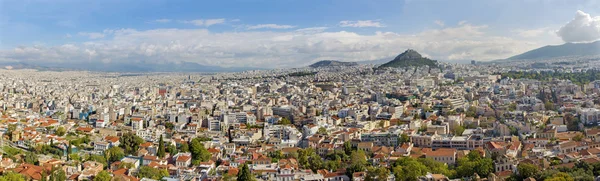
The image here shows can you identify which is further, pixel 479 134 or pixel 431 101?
pixel 431 101

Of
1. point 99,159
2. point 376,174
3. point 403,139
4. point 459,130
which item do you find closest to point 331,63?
A: point 459,130

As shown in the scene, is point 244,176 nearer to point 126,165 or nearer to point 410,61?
point 126,165

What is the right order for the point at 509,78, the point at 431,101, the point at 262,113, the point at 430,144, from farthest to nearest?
the point at 509,78, the point at 431,101, the point at 262,113, the point at 430,144

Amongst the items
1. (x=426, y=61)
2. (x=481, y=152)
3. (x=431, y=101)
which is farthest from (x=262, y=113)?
(x=426, y=61)

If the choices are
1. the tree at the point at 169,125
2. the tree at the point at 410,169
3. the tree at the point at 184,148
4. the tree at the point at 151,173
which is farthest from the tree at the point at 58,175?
the tree at the point at 169,125

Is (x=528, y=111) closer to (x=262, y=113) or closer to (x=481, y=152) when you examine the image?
(x=481, y=152)

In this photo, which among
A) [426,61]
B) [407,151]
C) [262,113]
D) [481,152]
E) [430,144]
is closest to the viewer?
[481,152]
